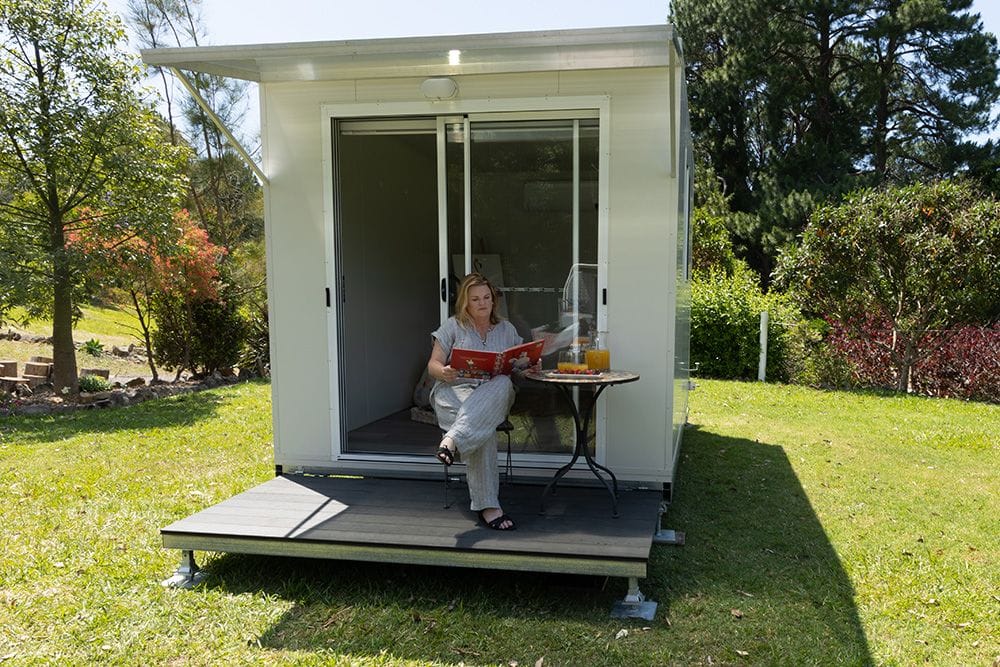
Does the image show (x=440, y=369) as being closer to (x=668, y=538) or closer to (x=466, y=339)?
(x=466, y=339)

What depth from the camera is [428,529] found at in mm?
3510

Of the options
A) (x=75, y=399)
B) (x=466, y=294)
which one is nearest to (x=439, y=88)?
(x=466, y=294)

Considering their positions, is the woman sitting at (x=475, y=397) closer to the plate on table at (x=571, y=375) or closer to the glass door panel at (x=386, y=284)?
the plate on table at (x=571, y=375)

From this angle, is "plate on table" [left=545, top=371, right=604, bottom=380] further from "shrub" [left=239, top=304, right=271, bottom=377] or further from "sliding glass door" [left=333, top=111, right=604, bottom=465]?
"shrub" [left=239, top=304, right=271, bottom=377]

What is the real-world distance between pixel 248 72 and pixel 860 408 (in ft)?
21.5

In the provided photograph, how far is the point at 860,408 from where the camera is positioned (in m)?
7.91

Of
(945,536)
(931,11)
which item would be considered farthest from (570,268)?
(931,11)

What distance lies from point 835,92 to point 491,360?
15222mm

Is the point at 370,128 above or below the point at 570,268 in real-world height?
above

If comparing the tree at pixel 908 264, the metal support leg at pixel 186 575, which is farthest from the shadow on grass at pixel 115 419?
the tree at pixel 908 264

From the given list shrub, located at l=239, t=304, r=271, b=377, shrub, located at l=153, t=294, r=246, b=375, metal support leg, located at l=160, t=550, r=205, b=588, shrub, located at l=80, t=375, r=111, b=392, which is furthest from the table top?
shrub, located at l=239, t=304, r=271, b=377

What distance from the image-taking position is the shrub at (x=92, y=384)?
8.91 metres

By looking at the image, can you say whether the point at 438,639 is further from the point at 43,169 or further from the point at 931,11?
the point at 931,11

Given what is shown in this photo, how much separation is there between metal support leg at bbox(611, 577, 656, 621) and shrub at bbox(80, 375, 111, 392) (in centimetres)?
768
